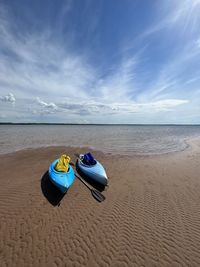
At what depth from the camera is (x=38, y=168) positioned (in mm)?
10820

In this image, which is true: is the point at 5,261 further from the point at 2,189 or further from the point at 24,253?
the point at 2,189

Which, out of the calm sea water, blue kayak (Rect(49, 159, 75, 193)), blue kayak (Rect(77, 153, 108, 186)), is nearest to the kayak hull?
blue kayak (Rect(77, 153, 108, 186))

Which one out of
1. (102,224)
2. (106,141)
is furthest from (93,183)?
(106,141)

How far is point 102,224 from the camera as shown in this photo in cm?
496

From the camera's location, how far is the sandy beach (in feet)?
12.5

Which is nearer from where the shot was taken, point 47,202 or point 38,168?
point 47,202

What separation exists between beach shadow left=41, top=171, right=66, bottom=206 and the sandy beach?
43mm

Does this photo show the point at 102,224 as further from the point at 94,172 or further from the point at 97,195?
the point at 94,172

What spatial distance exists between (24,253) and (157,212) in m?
4.92

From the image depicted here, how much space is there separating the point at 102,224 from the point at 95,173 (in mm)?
Result: 3391

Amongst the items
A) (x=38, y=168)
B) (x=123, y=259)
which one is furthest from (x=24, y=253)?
(x=38, y=168)

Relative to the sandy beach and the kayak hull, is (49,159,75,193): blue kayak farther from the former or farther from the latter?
the kayak hull

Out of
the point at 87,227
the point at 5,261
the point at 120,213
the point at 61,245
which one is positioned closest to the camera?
the point at 5,261

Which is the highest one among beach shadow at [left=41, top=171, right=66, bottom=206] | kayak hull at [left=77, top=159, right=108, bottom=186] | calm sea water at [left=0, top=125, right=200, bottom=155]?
kayak hull at [left=77, top=159, right=108, bottom=186]
